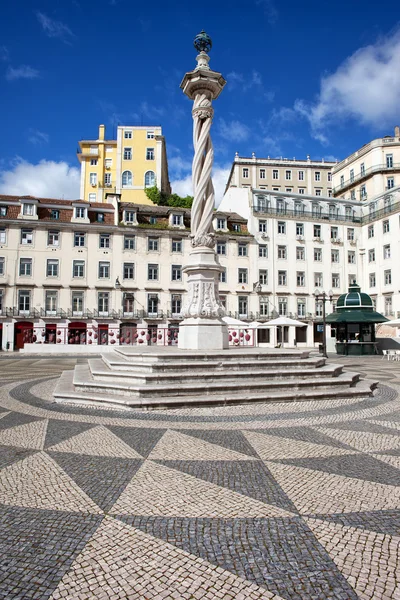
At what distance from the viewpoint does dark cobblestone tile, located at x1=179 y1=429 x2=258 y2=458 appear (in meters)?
5.28

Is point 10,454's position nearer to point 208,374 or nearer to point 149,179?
point 208,374

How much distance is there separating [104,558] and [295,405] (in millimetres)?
6494

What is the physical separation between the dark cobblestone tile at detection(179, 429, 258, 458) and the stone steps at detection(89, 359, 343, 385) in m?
2.72

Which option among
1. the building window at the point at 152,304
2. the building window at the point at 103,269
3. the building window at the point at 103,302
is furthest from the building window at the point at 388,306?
the building window at the point at 103,269

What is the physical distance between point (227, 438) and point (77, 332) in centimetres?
3283

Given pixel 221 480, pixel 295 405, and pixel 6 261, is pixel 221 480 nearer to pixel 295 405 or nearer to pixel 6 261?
pixel 295 405

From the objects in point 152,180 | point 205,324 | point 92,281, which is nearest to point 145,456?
point 205,324

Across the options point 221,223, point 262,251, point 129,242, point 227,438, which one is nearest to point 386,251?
point 262,251

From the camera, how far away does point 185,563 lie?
8.71 feet

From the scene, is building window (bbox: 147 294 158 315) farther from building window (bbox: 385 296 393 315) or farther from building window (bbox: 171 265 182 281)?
building window (bbox: 385 296 393 315)

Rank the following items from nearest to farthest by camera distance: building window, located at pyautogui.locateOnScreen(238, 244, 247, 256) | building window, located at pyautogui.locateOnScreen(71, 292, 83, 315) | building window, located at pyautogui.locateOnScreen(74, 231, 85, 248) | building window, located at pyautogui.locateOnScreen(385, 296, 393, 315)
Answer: building window, located at pyautogui.locateOnScreen(71, 292, 83, 315) → building window, located at pyautogui.locateOnScreen(74, 231, 85, 248) → building window, located at pyautogui.locateOnScreen(385, 296, 393, 315) → building window, located at pyautogui.locateOnScreen(238, 244, 247, 256)

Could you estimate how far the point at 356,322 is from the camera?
2770 cm

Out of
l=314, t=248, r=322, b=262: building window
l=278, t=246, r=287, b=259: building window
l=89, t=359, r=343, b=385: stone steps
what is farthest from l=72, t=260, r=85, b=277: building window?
l=89, t=359, r=343, b=385: stone steps

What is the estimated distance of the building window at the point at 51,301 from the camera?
36.0m
